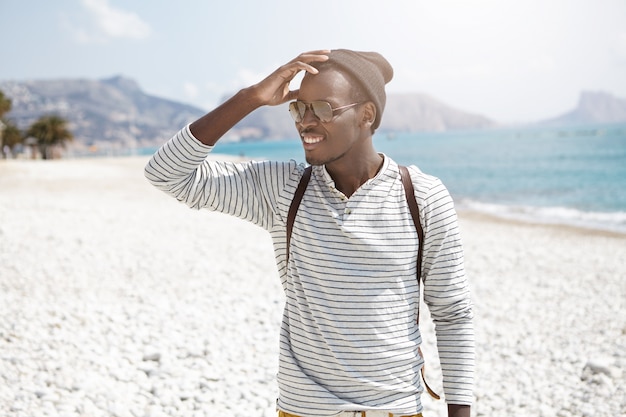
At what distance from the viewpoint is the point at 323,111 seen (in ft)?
6.41

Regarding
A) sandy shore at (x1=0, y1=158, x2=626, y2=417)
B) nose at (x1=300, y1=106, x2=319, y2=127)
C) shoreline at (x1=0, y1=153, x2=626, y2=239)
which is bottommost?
sandy shore at (x1=0, y1=158, x2=626, y2=417)

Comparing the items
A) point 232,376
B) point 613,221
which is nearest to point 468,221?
point 613,221

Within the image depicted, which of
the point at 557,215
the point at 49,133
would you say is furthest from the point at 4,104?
the point at 557,215

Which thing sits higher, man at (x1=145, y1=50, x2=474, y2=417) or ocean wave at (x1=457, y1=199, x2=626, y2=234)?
ocean wave at (x1=457, y1=199, x2=626, y2=234)

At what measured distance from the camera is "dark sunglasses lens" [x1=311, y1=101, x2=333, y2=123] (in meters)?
1.95

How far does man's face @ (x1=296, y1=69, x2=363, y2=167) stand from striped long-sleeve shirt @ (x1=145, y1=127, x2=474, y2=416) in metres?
0.09

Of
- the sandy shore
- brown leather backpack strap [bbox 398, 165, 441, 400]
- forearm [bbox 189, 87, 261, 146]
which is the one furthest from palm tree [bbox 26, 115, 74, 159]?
brown leather backpack strap [bbox 398, 165, 441, 400]

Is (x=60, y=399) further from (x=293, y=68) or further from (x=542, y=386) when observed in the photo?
(x=542, y=386)

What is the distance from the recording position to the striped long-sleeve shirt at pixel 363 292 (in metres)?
1.89

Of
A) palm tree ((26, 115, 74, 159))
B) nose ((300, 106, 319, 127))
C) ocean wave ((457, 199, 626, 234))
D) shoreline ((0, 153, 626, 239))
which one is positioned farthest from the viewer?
palm tree ((26, 115, 74, 159))

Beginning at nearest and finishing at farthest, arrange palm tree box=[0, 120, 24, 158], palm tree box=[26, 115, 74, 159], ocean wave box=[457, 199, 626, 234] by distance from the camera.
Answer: ocean wave box=[457, 199, 626, 234], palm tree box=[0, 120, 24, 158], palm tree box=[26, 115, 74, 159]

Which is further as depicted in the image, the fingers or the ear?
the ear

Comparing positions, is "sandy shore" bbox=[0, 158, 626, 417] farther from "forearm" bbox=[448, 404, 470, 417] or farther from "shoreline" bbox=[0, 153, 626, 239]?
"shoreline" bbox=[0, 153, 626, 239]

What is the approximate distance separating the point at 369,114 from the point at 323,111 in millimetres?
209
